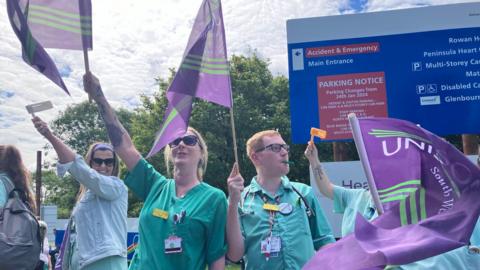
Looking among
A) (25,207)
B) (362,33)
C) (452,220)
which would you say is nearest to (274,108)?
(362,33)

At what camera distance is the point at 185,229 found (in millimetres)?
3186

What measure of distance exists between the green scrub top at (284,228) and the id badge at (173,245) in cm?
74

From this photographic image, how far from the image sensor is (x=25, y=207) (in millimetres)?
4320

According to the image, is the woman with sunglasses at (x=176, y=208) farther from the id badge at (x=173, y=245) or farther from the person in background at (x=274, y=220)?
the person in background at (x=274, y=220)

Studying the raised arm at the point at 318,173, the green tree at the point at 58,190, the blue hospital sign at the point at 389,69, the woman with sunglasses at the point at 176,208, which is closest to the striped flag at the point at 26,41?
the woman with sunglasses at the point at 176,208

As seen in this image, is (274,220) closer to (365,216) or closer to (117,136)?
(365,216)

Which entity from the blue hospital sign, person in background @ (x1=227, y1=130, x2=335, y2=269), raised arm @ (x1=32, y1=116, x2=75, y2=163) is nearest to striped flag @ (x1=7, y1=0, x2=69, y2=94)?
raised arm @ (x1=32, y1=116, x2=75, y2=163)

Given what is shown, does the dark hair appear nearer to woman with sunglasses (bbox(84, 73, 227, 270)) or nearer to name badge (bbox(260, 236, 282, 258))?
woman with sunglasses (bbox(84, 73, 227, 270))

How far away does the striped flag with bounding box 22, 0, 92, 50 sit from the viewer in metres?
3.21

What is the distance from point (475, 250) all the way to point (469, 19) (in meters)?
6.22

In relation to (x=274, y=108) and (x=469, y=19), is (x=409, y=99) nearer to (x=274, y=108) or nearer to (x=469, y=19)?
(x=469, y=19)

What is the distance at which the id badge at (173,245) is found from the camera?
123 inches

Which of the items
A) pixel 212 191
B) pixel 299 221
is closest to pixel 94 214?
pixel 212 191

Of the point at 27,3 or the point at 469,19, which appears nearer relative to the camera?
the point at 27,3
